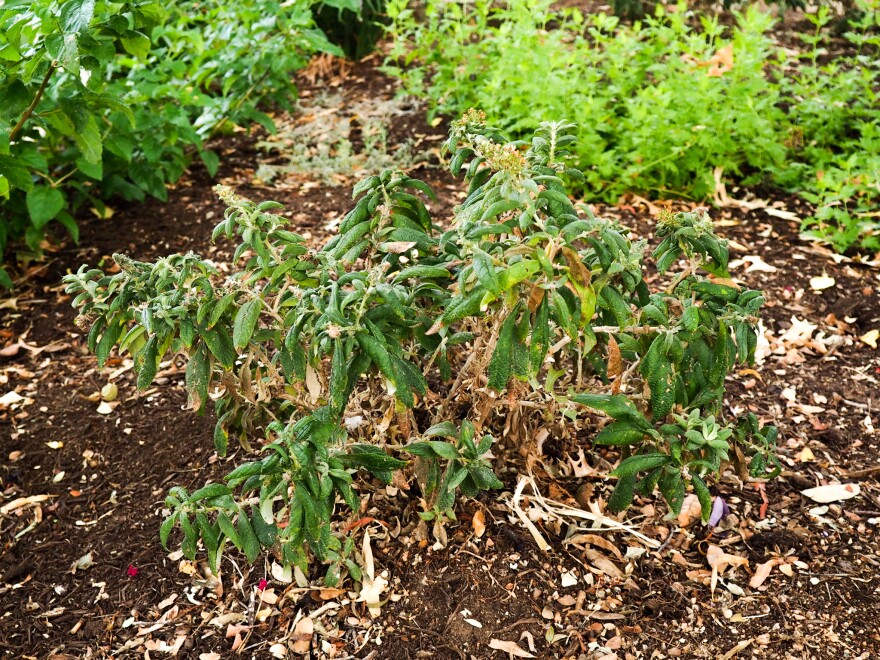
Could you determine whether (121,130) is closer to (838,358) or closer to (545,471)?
(545,471)

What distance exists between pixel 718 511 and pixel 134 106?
3097mm

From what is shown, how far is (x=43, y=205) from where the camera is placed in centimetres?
370

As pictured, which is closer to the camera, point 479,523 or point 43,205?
point 479,523

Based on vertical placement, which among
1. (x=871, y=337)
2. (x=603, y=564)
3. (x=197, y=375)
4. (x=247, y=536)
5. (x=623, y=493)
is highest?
(x=197, y=375)

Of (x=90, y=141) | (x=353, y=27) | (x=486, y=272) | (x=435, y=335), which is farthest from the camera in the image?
(x=353, y=27)

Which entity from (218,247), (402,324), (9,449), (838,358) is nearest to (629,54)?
(838,358)

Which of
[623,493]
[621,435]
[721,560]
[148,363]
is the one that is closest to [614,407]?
[621,435]

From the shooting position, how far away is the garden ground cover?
7.77ft

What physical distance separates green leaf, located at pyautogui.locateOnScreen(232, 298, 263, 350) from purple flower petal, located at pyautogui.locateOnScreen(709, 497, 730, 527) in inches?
60.1

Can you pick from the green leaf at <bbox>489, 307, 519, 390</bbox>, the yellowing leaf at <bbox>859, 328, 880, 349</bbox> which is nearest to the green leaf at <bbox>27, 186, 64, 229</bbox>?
the green leaf at <bbox>489, 307, 519, 390</bbox>

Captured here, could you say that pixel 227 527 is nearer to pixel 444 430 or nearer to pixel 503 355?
pixel 444 430

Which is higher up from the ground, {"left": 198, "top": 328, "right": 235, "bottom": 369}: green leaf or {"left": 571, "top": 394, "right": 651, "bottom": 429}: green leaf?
{"left": 198, "top": 328, "right": 235, "bottom": 369}: green leaf

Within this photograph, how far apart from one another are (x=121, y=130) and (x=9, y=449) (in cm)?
146

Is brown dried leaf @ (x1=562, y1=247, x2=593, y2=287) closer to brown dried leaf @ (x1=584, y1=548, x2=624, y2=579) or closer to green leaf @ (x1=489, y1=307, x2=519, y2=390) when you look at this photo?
green leaf @ (x1=489, y1=307, x2=519, y2=390)
